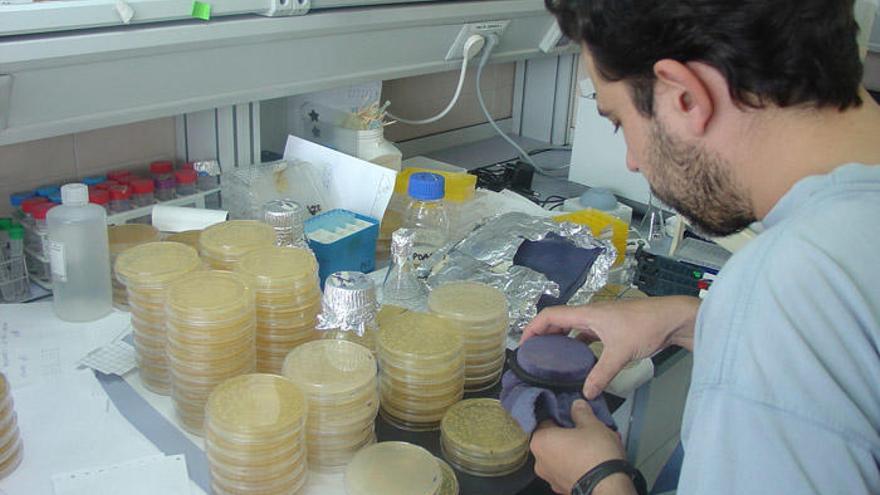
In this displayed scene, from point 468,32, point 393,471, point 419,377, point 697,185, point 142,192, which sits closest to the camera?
point 697,185

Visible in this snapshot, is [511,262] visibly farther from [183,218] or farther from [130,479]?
[130,479]

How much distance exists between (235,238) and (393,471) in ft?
1.73

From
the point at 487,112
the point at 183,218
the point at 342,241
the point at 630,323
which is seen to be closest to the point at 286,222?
the point at 342,241

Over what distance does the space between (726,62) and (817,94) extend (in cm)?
10

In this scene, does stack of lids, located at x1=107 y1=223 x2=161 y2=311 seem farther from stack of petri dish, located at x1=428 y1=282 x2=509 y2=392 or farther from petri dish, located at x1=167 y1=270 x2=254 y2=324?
stack of petri dish, located at x1=428 y1=282 x2=509 y2=392

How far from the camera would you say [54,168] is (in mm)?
1517

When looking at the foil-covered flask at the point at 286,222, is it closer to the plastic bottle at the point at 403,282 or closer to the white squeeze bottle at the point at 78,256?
the plastic bottle at the point at 403,282

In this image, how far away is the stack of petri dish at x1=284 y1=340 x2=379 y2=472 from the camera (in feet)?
3.20

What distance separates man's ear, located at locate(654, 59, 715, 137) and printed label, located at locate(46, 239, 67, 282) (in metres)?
0.99

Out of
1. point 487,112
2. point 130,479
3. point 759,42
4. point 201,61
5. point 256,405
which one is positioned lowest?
point 130,479

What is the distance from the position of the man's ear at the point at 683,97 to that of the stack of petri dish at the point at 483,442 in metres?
0.47

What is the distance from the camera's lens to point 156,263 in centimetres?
116

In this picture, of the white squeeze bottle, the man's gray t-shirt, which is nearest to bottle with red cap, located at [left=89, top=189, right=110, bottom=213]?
the white squeeze bottle

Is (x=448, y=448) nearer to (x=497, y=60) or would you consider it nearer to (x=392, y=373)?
(x=392, y=373)
